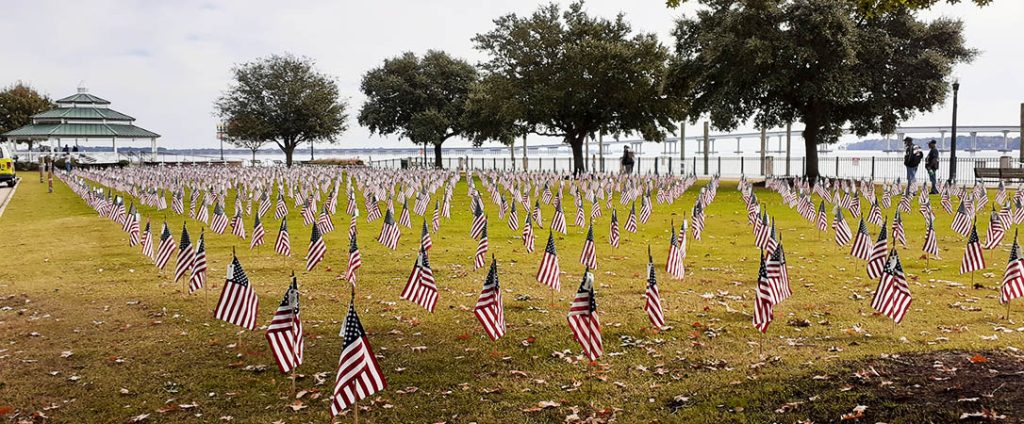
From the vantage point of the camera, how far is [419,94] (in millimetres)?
65875

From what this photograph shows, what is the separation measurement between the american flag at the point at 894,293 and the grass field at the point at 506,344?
1.17ft

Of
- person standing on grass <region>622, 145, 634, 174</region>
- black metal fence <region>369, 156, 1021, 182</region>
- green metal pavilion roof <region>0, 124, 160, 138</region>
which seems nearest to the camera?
person standing on grass <region>622, 145, 634, 174</region>

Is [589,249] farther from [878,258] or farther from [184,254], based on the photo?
[184,254]

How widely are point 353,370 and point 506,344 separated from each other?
318cm

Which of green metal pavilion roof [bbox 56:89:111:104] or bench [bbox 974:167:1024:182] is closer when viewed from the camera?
bench [bbox 974:167:1024:182]

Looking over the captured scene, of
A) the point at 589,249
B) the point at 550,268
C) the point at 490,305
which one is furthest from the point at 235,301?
the point at 589,249

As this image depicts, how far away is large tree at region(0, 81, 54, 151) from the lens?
88.1m

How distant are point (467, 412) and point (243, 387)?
7.53 feet

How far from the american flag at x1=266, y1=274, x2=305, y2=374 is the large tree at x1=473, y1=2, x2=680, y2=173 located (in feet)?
115

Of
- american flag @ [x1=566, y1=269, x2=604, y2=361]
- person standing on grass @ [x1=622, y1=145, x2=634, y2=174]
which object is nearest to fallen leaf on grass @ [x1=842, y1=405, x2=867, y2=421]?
american flag @ [x1=566, y1=269, x2=604, y2=361]

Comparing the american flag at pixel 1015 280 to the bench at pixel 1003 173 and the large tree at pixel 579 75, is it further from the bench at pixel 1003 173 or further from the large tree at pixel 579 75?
the large tree at pixel 579 75

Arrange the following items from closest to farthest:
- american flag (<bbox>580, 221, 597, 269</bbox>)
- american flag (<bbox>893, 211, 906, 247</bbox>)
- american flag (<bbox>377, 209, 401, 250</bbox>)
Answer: american flag (<bbox>580, 221, 597, 269</bbox>)
american flag (<bbox>893, 211, 906, 247</bbox>)
american flag (<bbox>377, 209, 401, 250</bbox>)

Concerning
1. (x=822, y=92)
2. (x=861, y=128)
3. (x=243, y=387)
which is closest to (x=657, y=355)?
(x=243, y=387)

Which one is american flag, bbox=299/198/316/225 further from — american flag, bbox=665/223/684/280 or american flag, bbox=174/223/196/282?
american flag, bbox=665/223/684/280
